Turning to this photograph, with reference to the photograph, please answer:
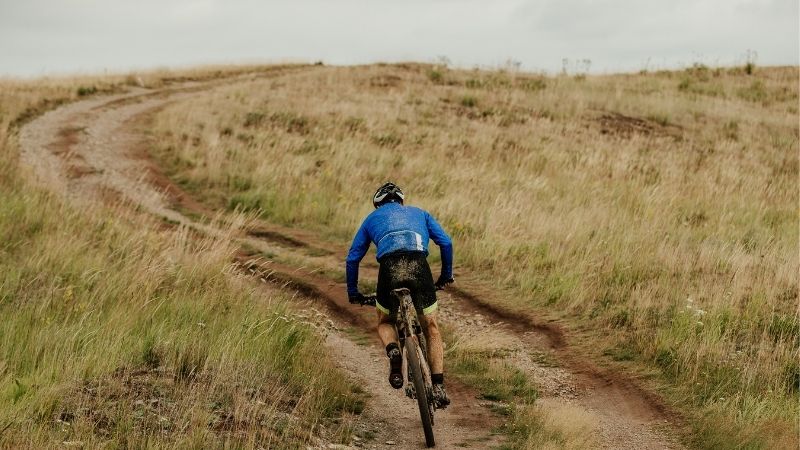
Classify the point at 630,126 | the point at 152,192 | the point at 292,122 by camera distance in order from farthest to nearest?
the point at 630,126, the point at 292,122, the point at 152,192

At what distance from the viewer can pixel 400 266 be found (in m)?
6.46

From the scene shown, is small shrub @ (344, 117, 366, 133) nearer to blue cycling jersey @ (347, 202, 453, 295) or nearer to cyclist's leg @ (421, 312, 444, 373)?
blue cycling jersey @ (347, 202, 453, 295)

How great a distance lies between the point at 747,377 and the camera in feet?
25.7

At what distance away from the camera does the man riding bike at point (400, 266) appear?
645 cm

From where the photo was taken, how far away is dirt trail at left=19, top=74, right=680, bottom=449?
7094 millimetres

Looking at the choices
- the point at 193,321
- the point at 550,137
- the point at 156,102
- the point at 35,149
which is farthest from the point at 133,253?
the point at 156,102

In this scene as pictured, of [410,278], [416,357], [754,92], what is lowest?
[416,357]

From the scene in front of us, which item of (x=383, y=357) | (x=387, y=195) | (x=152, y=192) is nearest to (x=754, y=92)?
(x=152, y=192)

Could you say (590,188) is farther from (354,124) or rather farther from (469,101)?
(469,101)

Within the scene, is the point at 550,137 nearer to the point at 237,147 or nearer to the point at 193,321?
the point at 237,147

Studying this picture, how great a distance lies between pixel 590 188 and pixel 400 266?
447 inches

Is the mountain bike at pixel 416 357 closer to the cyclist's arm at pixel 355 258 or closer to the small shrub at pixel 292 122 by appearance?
the cyclist's arm at pixel 355 258

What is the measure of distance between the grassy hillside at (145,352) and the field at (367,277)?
0.09 feet

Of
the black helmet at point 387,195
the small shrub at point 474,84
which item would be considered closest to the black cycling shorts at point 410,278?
the black helmet at point 387,195
